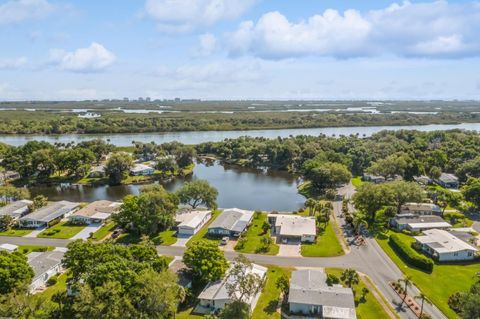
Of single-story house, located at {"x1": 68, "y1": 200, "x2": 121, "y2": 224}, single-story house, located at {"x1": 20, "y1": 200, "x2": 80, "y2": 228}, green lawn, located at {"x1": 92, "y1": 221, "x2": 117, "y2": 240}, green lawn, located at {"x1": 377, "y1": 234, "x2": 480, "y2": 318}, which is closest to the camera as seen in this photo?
green lawn, located at {"x1": 377, "y1": 234, "x2": 480, "y2": 318}

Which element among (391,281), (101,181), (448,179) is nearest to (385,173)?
(448,179)

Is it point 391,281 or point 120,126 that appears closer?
point 391,281

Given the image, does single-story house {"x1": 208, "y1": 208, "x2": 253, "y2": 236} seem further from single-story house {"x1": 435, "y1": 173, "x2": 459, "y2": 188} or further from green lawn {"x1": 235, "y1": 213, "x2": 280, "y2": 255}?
single-story house {"x1": 435, "y1": 173, "x2": 459, "y2": 188}

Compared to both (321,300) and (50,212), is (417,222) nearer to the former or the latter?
(321,300)

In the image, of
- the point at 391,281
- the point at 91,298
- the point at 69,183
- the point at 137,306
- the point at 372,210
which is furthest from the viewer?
the point at 69,183

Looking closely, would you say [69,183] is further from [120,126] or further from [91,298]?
[120,126]

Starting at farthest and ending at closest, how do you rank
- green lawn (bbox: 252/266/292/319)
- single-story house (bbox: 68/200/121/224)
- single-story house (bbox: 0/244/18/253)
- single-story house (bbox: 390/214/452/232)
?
single-story house (bbox: 68/200/121/224), single-story house (bbox: 390/214/452/232), single-story house (bbox: 0/244/18/253), green lawn (bbox: 252/266/292/319)

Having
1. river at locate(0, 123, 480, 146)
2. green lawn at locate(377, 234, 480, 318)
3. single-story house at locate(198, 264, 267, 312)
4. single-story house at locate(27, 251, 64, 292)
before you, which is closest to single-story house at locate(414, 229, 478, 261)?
green lawn at locate(377, 234, 480, 318)
